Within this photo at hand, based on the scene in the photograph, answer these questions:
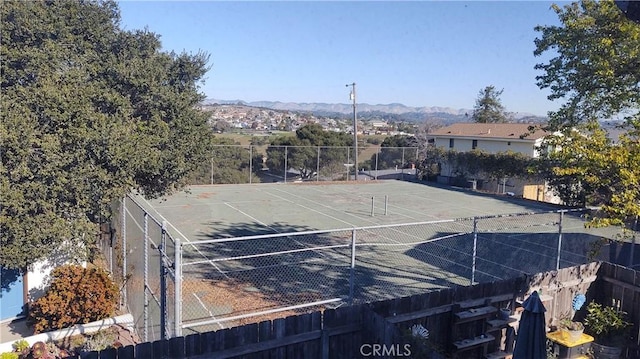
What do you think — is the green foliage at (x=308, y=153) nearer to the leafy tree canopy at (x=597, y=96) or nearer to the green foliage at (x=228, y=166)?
the green foliage at (x=228, y=166)

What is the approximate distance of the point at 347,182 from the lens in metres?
35.6

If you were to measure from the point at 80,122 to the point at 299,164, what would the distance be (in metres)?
27.6

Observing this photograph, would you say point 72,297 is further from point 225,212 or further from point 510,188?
point 510,188

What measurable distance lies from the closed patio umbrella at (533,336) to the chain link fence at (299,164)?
85.7ft

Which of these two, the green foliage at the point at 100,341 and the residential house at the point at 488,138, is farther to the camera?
the residential house at the point at 488,138

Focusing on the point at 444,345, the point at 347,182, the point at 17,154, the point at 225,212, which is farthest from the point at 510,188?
the point at 17,154

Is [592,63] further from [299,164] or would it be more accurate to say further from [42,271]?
[299,164]

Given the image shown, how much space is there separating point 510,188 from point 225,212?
68.6ft

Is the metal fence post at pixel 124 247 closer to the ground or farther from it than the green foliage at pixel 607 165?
closer to the ground

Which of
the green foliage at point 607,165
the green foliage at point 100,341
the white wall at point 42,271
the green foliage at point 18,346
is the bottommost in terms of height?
the green foliage at point 100,341

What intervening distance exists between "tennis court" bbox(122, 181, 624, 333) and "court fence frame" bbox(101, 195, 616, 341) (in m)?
0.06

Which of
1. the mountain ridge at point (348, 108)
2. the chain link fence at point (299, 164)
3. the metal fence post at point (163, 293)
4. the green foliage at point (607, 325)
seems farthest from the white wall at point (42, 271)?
the mountain ridge at point (348, 108)

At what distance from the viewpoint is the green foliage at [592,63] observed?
8023 mm

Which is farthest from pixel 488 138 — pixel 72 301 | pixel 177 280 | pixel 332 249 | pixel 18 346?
pixel 18 346
